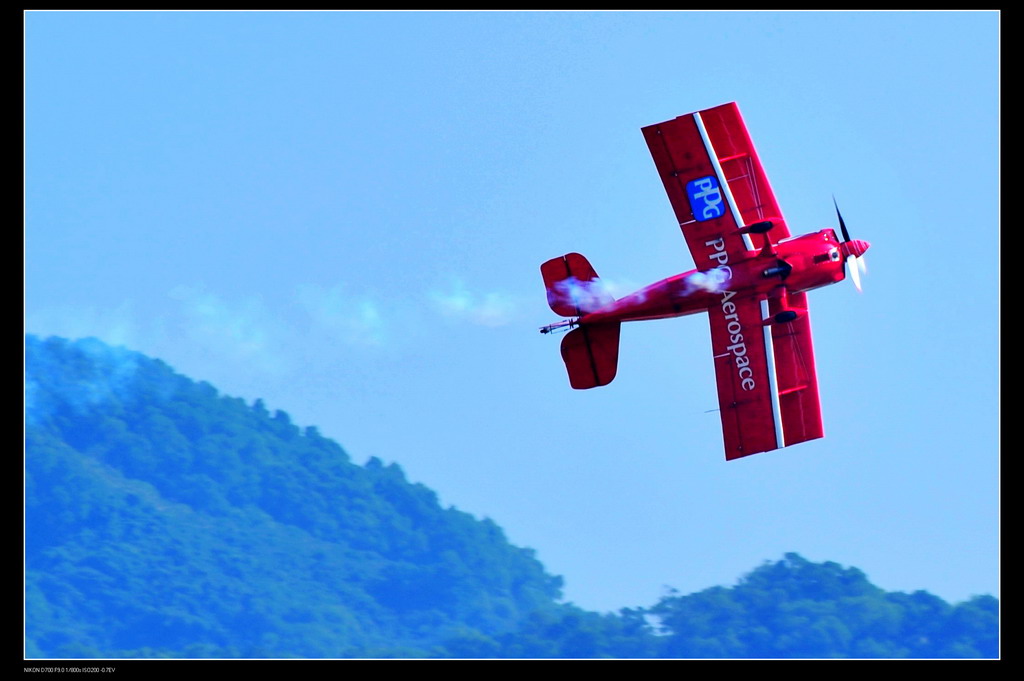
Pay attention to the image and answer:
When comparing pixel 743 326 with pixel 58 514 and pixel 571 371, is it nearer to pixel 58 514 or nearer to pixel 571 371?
pixel 571 371

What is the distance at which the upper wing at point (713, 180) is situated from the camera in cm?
3522

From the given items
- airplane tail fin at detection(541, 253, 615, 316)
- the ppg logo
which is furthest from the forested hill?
the ppg logo

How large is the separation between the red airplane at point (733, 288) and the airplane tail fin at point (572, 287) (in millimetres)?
22

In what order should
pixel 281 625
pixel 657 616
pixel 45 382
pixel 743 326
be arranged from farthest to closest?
pixel 45 382
pixel 281 625
pixel 657 616
pixel 743 326

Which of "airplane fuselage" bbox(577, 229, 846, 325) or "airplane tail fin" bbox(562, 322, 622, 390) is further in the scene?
"airplane tail fin" bbox(562, 322, 622, 390)

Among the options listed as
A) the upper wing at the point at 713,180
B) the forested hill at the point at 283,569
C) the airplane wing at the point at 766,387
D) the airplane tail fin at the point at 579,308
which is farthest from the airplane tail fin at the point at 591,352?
the forested hill at the point at 283,569

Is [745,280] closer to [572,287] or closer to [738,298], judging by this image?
[738,298]

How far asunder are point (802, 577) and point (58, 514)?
1002 inches

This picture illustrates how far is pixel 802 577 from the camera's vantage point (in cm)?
4828

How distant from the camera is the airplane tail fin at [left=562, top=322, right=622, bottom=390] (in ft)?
118

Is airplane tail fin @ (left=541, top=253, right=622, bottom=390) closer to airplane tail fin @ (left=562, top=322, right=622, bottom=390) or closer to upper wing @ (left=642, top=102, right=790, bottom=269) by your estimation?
airplane tail fin @ (left=562, top=322, right=622, bottom=390)

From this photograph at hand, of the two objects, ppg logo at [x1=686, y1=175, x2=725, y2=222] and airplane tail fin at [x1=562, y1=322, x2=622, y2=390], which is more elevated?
ppg logo at [x1=686, y1=175, x2=725, y2=222]
